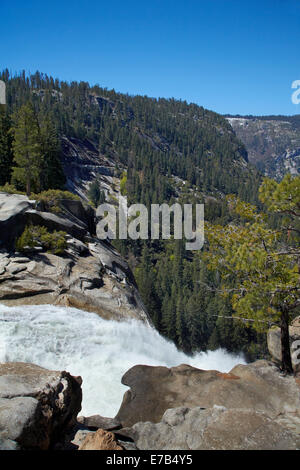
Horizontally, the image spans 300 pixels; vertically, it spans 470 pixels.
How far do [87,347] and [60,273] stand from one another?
7069mm

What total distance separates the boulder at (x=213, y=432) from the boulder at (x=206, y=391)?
1.79m

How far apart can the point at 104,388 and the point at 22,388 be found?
560 cm

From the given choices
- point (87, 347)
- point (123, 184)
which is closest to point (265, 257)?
point (87, 347)

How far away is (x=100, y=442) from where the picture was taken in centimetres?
668

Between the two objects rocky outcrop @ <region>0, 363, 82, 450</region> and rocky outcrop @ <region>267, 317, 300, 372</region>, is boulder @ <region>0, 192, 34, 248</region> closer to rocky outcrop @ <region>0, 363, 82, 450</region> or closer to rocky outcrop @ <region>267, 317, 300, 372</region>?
rocky outcrop @ <region>0, 363, 82, 450</region>

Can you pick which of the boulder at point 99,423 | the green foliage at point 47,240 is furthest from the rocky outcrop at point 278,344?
the green foliage at point 47,240

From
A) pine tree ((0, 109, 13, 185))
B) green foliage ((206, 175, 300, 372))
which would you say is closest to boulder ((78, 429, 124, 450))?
green foliage ((206, 175, 300, 372))

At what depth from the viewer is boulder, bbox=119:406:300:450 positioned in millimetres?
6449

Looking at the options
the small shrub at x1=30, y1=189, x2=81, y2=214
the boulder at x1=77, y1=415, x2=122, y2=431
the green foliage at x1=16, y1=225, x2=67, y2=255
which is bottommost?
the boulder at x1=77, y1=415, x2=122, y2=431

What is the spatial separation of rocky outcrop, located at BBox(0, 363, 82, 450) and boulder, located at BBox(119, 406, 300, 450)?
1.69 meters

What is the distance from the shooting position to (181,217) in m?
141

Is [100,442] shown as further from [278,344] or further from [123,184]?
[123,184]

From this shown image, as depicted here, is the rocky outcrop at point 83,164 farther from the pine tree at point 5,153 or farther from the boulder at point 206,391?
the boulder at point 206,391
